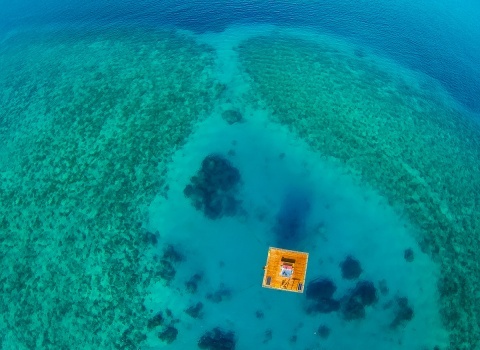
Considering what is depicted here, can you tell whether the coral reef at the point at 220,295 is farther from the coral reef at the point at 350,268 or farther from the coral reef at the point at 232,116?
the coral reef at the point at 232,116

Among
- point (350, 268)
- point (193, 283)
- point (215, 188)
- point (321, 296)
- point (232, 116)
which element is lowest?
point (321, 296)

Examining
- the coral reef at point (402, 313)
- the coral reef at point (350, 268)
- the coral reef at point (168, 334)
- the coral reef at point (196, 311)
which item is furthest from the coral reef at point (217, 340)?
the coral reef at point (402, 313)

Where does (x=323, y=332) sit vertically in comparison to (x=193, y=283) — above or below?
below

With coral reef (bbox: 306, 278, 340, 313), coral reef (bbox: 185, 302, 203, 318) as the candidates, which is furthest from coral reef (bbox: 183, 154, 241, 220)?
coral reef (bbox: 306, 278, 340, 313)

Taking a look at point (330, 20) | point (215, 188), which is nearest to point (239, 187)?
point (215, 188)

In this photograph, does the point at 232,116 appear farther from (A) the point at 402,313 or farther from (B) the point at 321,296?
(A) the point at 402,313

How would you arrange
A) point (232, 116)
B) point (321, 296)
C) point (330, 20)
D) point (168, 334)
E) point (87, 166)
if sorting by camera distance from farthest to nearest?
point (330, 20) → point (232, 116) → point (87, 166) → point (321, 296) → point (168, 334)

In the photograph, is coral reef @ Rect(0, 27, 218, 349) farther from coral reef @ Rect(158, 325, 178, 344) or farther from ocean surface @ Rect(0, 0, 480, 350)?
coral reef @ Rect(158, 325, 178, 344)
